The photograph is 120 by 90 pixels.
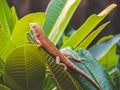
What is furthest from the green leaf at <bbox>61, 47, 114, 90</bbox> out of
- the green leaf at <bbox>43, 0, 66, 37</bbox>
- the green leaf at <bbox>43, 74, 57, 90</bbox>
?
the green leaf at <bbox>43, 0, 66, 37</bbox>

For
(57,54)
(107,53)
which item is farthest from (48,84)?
(107,53)

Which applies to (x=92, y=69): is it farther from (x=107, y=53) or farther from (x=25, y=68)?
(x=107, y=53)

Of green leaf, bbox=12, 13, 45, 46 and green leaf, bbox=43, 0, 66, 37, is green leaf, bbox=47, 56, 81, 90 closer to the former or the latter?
green leaf, bbox=12, 13, 45, 46

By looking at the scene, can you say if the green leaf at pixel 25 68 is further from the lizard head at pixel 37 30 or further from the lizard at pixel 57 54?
the lizard head at pixel 37 30

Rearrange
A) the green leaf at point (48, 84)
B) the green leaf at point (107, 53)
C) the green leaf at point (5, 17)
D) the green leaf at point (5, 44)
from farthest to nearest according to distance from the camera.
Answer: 1. the green leaf at point (107, 53)
2. the green leaf at point (5, 17)
3. the green leaf at point (48, 84)
4. the green leaf at point (5, 44)

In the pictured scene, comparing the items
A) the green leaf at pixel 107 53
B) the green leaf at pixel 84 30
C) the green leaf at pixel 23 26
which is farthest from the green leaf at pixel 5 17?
the green leaf at pixel 107 53
